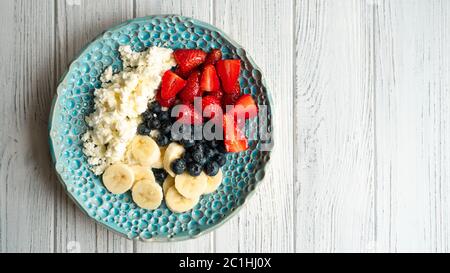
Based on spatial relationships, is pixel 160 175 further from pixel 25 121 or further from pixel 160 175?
pixel 25 121

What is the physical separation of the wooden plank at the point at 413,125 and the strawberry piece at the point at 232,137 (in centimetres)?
51

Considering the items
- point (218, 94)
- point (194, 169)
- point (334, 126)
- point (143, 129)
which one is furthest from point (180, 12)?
point (334, 126)

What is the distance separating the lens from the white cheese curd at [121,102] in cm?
135

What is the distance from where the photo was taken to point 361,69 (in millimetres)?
1558

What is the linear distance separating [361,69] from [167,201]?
787mm

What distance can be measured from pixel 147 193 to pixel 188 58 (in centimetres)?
43

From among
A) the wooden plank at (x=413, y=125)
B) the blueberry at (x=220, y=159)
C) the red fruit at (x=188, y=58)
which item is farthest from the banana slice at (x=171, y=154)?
the wooden plank at (x=413, y=125)

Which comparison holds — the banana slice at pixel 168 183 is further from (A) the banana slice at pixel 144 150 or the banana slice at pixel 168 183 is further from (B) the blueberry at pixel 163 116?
(B) the blueberry at pixel 163 116

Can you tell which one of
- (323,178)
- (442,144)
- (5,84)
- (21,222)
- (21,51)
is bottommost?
(21,222)

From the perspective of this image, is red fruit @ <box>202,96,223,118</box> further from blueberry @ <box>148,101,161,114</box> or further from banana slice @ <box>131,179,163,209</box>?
banana slice @ <box>131,179,163,209</box>

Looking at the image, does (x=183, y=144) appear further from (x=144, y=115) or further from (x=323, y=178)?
(x=323, y=178)

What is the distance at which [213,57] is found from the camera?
4.57 ft

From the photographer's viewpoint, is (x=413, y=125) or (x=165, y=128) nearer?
(x=165, y=128)

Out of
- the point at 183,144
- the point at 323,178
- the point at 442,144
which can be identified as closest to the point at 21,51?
the point at 183,144
